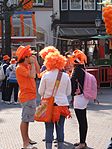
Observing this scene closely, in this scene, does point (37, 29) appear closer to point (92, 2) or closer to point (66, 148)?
point (92, 2)

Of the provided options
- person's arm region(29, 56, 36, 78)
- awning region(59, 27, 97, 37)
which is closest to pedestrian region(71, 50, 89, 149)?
person's arm region(29, 56, 36, 78)

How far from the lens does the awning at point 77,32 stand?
1271 inches

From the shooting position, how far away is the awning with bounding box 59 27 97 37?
1271 inches

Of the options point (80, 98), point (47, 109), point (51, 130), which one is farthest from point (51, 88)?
point (80, 98)

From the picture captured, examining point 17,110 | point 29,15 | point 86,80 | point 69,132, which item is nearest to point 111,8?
point 86,80

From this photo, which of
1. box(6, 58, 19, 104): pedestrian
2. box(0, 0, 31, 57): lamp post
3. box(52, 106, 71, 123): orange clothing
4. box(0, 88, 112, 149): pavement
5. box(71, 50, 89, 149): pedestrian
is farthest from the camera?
box(0, 0, 31, 57): lamp post

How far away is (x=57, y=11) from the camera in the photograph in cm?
3475

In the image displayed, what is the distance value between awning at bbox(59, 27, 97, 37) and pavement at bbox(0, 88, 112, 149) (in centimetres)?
1889

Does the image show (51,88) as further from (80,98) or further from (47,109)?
(80,98)

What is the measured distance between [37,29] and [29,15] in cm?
148

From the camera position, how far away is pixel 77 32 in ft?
108

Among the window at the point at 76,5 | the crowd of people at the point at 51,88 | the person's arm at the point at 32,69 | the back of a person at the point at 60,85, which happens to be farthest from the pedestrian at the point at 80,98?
the window at the point at 76,5

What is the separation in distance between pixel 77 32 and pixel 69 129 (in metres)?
23.6

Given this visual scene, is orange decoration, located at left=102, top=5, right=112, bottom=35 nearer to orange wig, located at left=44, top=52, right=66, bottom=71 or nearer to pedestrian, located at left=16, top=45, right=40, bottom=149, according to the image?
orange wig, located at left=44, top=52, right=66, bottom=71
